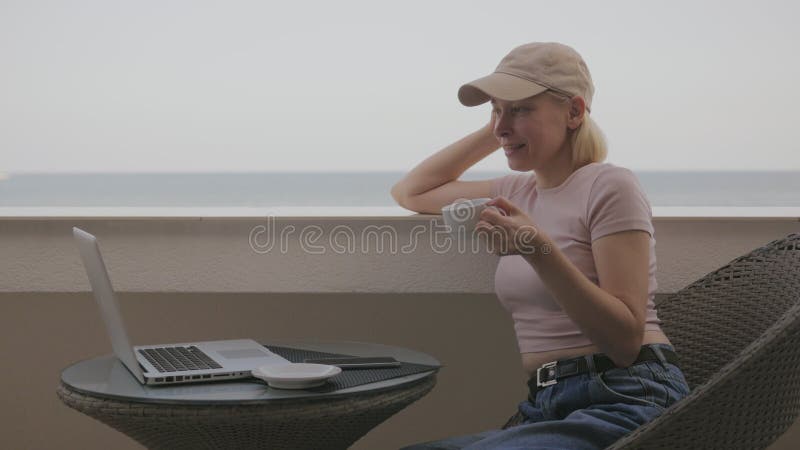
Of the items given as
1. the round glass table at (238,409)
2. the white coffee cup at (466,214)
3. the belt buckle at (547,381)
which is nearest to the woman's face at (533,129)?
the white coffee cup at (466,214)

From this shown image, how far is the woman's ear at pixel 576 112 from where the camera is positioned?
5.89 feet

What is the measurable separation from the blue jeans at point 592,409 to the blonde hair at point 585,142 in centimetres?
40

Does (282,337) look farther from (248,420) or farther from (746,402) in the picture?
(746,402)

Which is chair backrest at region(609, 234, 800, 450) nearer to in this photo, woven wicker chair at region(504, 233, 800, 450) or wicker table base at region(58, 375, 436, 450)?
woven wicker chair at region(504, 233, 800, 450)

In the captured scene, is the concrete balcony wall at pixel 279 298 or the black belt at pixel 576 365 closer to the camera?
the black belt at pixel 576 365

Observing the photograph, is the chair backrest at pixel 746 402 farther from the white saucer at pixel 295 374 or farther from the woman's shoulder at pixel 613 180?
the white saucer at pixel 295 374

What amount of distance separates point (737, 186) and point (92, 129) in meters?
14.0

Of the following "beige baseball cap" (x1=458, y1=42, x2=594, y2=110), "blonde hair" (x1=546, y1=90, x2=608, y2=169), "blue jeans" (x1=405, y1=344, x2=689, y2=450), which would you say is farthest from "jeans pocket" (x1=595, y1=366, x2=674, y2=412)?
"beige baseball cap" (x1=458, y1=42, x2=594, y2=110)

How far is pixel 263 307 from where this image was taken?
2592 mm

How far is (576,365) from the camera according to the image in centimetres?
165

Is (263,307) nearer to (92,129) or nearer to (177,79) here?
(92,129)

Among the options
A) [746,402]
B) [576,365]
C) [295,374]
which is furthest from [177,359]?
[746,402]

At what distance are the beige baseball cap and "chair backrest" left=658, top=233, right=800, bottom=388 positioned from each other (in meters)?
0.51

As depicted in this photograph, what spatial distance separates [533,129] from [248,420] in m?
0.80
